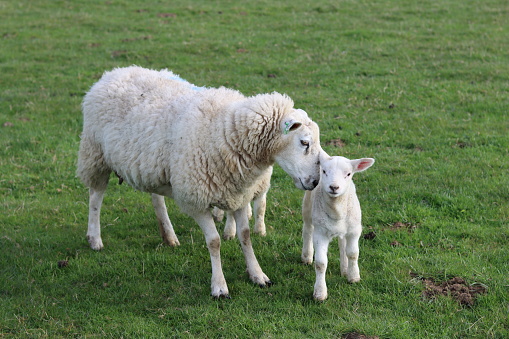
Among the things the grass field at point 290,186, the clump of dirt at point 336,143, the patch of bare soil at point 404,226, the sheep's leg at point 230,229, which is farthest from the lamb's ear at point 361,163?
the clump of dirt at point 336,143

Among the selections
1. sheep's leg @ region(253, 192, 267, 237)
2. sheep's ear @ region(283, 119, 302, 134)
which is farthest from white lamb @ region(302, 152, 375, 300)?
sheep's leg @ region(253, 192, 267, 237)

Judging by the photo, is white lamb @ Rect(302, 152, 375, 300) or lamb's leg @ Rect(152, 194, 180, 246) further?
lamb's leg @ Rect(152, 194, 180, 246)

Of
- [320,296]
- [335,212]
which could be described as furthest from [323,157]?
[320,296]

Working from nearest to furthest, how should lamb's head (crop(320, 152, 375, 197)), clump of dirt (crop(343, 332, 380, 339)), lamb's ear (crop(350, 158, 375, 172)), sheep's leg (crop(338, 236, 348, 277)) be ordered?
clump of dirt (crop(343, 332, 380, 339)) < lamb's head (crop(320, 152, 375, 197)) < lamb's ear (crop(350, 158, 375, 172)) < sheep's leg (crop(338, 236, 348, 277))

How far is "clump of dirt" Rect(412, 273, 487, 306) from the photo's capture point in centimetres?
511

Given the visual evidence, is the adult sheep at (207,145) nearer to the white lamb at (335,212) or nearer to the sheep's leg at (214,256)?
the sheep's leg at (214,256)

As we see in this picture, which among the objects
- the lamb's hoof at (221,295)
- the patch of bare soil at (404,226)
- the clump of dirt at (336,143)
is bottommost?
the lamb's hoof at (221,295)

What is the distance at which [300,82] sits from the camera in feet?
40.0

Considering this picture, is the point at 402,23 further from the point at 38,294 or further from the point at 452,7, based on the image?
the point at 38,294

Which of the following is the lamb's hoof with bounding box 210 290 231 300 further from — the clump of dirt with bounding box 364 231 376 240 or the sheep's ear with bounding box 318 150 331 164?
the clump of dirt with bounding box 364 231 376 240

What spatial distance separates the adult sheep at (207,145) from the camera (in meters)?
5.41

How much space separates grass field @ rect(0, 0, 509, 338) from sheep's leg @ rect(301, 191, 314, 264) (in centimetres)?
12

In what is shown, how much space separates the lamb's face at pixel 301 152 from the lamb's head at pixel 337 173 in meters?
0.15

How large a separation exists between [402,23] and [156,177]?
11.9 metres
